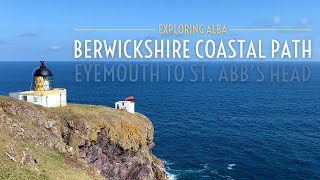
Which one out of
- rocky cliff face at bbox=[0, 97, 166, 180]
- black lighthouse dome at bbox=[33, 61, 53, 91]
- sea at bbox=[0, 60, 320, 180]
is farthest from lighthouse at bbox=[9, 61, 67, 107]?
sea at bbox=[0, 60, 320, 180]

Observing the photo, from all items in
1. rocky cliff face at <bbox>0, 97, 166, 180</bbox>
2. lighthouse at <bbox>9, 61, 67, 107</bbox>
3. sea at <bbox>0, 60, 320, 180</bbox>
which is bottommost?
sea at <bbox>0, 60, 320, 180</bbox>

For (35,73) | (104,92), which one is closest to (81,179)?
(35,73)

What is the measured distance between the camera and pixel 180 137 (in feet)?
308

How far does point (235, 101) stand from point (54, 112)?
11057cm

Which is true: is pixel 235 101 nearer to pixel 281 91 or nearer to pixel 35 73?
pixel 281 91

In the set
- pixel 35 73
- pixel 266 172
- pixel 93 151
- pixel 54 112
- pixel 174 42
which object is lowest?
pixel 266 172

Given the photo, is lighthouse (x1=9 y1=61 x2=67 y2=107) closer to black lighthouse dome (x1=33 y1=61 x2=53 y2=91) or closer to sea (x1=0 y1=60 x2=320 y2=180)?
black lighthouse dome (x1=33 y1=61 x2=53 y2=91)

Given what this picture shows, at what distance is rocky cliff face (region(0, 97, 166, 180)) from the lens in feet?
115

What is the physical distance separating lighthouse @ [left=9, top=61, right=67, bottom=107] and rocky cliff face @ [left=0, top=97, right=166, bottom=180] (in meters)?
4.83

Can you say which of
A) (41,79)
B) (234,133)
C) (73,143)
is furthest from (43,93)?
(234,133)

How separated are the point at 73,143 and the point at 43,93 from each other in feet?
45.3

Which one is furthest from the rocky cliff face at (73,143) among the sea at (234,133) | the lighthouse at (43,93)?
the sea at (234,133)

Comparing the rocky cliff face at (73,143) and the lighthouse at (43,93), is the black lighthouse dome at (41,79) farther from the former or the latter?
the rocky cliff face at (73,143)

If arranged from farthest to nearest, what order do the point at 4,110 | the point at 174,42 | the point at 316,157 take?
the point at 174,42 → the point at 316,157 → the point at 4,110
